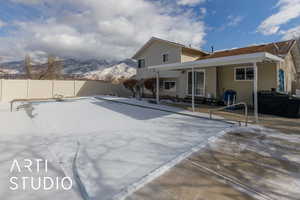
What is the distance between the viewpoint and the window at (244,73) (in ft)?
32.6

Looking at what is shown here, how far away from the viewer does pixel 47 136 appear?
A: 4840 mm

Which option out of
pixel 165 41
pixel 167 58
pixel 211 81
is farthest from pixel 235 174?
pixel 165 41

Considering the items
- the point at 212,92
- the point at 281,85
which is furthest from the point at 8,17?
the point at 281,85

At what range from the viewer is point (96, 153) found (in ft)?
11.5

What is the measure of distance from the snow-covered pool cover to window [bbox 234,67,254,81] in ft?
20.7

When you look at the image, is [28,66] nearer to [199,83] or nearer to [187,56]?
[187,56]

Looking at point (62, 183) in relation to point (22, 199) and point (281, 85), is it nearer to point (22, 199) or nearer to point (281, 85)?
point (22, 199)

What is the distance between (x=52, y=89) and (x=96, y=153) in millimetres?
17401

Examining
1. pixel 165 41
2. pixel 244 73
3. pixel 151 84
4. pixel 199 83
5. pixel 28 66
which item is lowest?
pixel 199 83

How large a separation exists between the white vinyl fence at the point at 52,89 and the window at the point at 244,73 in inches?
555

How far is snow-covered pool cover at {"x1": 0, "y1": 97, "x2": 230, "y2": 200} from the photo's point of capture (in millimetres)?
2273

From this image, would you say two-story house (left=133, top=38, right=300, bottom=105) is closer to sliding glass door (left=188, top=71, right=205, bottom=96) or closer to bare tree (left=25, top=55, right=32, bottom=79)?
sliding glass door (left=188, top=71, right=205, bottom=96)

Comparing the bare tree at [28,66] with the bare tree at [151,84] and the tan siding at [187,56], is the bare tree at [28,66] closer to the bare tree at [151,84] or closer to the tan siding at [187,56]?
the bare tree at [151,84]

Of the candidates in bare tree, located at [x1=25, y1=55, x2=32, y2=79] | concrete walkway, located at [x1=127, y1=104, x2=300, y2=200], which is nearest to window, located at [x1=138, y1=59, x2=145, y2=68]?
concrete walkway, located at [x1=127, y1=104, x2=300, y2=200]
